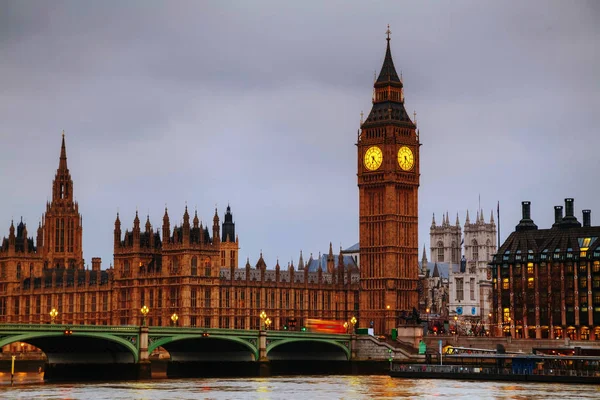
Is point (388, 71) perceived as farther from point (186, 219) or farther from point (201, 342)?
point (201, 342)

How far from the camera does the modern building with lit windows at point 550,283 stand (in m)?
169

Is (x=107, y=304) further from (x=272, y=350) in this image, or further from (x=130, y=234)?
(x=272, y=350)

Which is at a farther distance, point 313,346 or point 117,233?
point 117,233

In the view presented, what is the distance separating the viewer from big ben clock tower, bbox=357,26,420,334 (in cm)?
17862

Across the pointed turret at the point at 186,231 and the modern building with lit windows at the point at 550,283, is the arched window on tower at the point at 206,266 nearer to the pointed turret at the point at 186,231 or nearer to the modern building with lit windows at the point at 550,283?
the pointed turret at the point at 186,231

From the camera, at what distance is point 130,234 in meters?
181

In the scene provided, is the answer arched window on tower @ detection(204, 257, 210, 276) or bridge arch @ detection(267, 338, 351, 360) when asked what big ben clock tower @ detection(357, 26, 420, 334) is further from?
bridge arch @ detection(267, 338, 351, 360)

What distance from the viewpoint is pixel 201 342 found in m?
142

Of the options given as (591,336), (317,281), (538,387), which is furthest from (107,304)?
(538,387)

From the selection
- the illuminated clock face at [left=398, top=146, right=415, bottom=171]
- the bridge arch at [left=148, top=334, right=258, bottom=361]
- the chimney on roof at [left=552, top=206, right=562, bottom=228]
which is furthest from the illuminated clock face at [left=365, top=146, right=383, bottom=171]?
the bridge arch at [left=148, top=334, right=258, bottom=361]

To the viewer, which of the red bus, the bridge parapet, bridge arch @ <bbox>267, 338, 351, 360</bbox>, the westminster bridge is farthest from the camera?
the red bus

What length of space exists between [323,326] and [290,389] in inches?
1949

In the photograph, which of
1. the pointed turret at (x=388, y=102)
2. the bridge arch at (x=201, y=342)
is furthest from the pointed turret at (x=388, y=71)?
the bridge arch at (x=201, y=342)

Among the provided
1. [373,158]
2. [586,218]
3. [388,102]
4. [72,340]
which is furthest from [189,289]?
[586,218]
